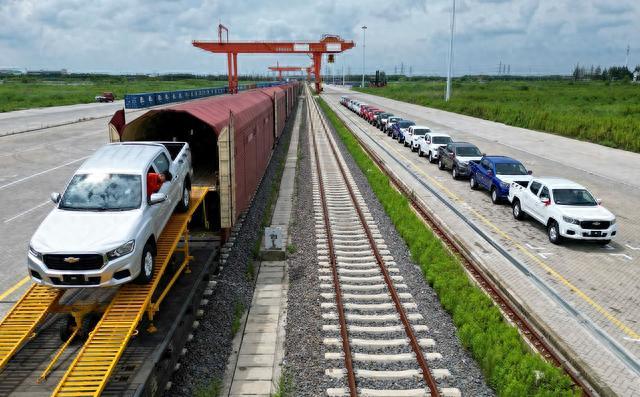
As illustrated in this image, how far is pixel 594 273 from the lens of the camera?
12.6 metres

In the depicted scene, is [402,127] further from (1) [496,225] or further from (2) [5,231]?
(2) [5,231]

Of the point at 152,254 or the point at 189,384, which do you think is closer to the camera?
the point at 189,384

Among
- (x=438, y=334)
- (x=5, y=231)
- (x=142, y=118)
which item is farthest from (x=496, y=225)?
(x=5, y=231)

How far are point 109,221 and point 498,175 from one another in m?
15.9

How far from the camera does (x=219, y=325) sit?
9.78 m

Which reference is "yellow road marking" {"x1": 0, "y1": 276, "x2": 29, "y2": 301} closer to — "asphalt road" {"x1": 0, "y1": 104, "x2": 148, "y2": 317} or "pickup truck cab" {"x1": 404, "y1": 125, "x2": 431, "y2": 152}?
"asphalt road" {"x1": 0, "y1": 104, "x2": 148, "y2": 317}

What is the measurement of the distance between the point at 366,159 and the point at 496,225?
1248 cm

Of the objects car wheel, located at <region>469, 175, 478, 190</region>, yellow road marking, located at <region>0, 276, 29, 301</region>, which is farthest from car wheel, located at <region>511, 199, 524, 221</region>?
yellow road marking, located at <region>0, 276, 29, 301</region>

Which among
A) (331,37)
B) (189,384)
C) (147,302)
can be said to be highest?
(331,37)

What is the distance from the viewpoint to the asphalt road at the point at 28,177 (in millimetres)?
12688

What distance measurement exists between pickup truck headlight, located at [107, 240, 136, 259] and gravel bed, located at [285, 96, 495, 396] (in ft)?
11.2

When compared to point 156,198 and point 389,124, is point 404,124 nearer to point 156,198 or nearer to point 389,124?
point 389,124

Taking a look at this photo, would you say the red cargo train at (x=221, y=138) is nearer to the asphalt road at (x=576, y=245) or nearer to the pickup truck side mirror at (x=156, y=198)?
the pickup truck side mirror at (x=156, y=198)

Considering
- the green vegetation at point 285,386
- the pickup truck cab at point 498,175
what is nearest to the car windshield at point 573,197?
the pickup truck cab at point 498,175
